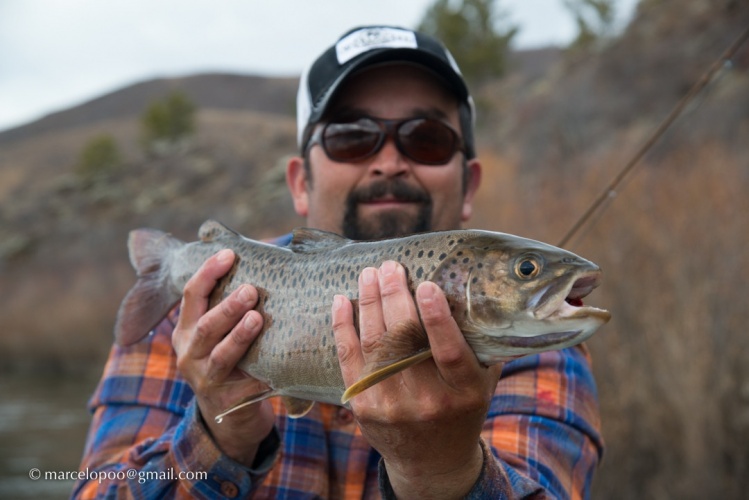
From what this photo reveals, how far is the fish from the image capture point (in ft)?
5.78

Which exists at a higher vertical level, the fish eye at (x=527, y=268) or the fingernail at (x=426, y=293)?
the fish eye at (x=527, y=268)

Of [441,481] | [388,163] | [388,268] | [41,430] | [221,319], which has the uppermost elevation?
[388,163]

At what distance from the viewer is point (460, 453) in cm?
195

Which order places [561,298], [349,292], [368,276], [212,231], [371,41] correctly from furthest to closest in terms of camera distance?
1. [371,41]
2. [212,231]
3. [349,292]
4. [368,276]
5. [561,298]

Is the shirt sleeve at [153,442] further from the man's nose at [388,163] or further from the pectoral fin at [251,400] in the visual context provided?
the man's nose at [388,163]

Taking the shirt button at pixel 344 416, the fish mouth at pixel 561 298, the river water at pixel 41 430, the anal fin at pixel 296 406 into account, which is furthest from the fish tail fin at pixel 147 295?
the river water at pixel 41 430

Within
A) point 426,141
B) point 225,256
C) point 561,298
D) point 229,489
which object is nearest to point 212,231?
point 225,256

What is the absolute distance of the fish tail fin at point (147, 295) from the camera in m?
2.66

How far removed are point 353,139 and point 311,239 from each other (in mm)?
809

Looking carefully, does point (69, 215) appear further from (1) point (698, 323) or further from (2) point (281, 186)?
(1) point (698, 323)

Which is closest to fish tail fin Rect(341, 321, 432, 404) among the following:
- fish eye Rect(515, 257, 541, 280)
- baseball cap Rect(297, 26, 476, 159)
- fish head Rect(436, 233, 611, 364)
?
fish head Rect(436, 233, 611, 364)

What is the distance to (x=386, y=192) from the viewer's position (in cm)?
304

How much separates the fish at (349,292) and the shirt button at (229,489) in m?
0.33

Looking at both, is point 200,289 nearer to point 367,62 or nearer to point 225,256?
point 225,256
